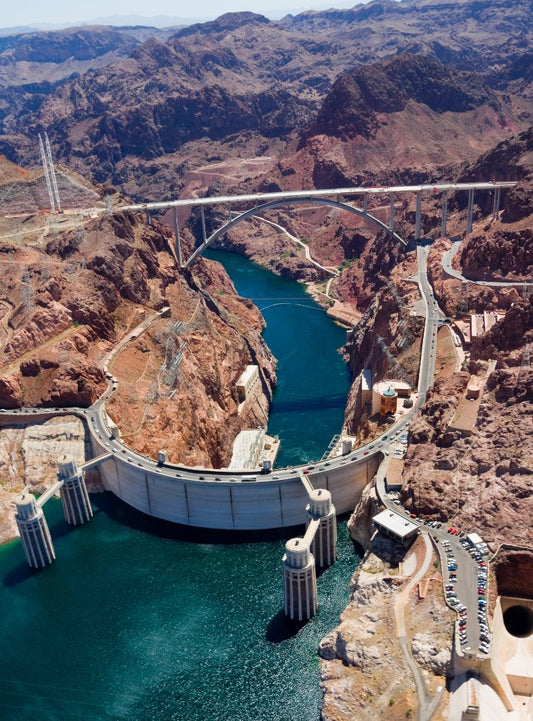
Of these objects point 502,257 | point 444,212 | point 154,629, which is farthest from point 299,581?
point 444,212

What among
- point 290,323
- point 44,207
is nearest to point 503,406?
point 290,323

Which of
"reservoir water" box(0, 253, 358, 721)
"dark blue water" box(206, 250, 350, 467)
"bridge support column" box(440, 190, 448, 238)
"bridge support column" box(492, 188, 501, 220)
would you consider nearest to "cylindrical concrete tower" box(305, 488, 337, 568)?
"reservoir water" box(0, 253, 358, 721)

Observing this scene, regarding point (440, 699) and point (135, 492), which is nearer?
A: point (440, 699)

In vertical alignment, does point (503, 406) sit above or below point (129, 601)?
above

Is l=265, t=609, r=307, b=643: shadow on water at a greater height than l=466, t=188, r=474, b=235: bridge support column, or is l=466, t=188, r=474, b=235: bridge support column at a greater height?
l=466, t=188, r=474, b=235: bridge support column

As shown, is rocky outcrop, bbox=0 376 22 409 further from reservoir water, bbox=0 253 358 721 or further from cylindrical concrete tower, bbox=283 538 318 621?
cylindrical concrete tower, bbox=283 538 318 621

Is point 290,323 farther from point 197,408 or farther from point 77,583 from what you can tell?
point 77,583

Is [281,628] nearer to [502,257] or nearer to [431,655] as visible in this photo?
[431,655]

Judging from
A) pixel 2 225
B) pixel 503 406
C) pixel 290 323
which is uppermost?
pixel 2 225
